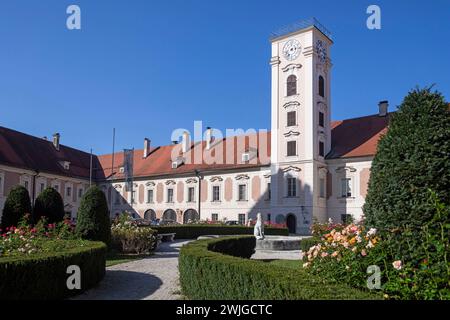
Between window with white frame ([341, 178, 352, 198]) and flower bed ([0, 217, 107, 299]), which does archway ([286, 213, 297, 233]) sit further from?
flower bed ([0, 217, 107, 299])

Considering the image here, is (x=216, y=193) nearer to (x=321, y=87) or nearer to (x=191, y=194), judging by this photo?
(x=191, y=194)

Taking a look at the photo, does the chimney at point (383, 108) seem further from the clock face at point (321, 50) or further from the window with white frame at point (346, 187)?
the window with white frame at point (346, 187)

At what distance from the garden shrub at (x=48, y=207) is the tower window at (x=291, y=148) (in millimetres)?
21016

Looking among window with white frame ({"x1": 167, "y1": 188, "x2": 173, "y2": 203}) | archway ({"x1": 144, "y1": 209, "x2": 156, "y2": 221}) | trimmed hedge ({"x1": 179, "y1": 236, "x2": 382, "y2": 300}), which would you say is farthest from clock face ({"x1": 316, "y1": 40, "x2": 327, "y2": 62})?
trimmed hedge ({"x1": 179, "y1": 236, "x2": 382, "y2": 300})

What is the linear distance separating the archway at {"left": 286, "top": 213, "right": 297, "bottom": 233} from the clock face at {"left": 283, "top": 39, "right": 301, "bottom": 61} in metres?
13.0

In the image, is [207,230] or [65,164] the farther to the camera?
[65,164]

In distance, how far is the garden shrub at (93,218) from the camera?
48.1ft

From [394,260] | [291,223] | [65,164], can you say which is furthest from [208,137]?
[394,260]

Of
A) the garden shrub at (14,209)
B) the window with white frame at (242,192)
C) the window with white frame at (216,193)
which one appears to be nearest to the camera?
the garden shrub at (14,209)

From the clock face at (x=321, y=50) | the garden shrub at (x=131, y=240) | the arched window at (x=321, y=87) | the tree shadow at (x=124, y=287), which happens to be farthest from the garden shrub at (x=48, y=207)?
the clock face at (x=321, y=50)

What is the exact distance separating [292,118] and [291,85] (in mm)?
2796

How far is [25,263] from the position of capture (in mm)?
7629

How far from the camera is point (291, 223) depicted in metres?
34.8
